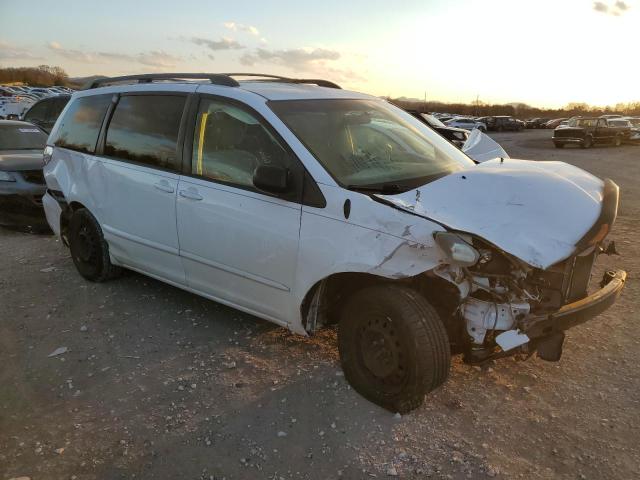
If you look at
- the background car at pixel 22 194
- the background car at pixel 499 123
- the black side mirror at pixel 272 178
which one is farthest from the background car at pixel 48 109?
the background car at pixel 499 123

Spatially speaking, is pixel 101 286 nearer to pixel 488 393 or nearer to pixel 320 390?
pixel 320 390

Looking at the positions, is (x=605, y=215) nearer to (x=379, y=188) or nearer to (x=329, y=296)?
(x=379, y=188)

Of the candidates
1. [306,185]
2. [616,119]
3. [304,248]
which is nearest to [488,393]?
[304,248]

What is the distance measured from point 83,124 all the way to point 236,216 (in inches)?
92.3

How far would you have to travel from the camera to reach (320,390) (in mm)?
3365

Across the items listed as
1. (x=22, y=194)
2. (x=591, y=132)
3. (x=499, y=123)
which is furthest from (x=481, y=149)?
(x=499, y=123)

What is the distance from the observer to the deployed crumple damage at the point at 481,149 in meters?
5.34


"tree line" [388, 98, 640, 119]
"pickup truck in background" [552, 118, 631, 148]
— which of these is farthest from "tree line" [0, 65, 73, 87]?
"pickup truck in background" [552, 118, 631, 148]

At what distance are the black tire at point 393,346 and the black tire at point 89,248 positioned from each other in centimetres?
262

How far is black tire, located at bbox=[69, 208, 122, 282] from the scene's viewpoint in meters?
4.87

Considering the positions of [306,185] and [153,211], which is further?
[153,211]

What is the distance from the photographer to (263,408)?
10.4ft

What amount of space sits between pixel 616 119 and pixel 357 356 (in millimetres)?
29669

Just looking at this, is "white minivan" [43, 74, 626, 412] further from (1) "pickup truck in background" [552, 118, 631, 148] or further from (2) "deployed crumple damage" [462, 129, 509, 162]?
(1) "pickup truck in background" [552, 118, 631, 148]
